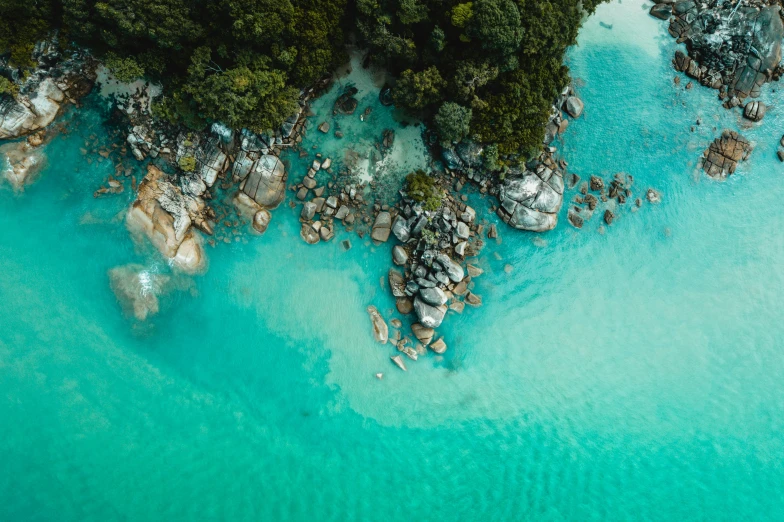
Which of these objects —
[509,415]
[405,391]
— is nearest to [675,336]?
[509,415]

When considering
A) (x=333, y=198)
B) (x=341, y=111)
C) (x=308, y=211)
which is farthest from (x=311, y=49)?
(x=308, y=211)

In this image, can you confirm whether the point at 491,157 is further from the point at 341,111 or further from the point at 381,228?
the point at 341,111

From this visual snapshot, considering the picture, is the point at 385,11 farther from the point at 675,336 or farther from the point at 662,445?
the point at 662,445

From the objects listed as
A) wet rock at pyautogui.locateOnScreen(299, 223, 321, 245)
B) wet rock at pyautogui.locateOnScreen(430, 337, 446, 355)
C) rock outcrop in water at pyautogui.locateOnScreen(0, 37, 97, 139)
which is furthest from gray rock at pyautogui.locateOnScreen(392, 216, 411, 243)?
rock outcrop in water at pyautogui.locateOnScreen(0, 37, 97, 139)

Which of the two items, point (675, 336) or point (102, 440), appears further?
point (675, 336)

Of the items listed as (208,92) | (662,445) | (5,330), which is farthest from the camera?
(662,445)

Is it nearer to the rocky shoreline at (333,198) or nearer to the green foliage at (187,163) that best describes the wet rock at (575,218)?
the rocky shoreline at (333,198)
